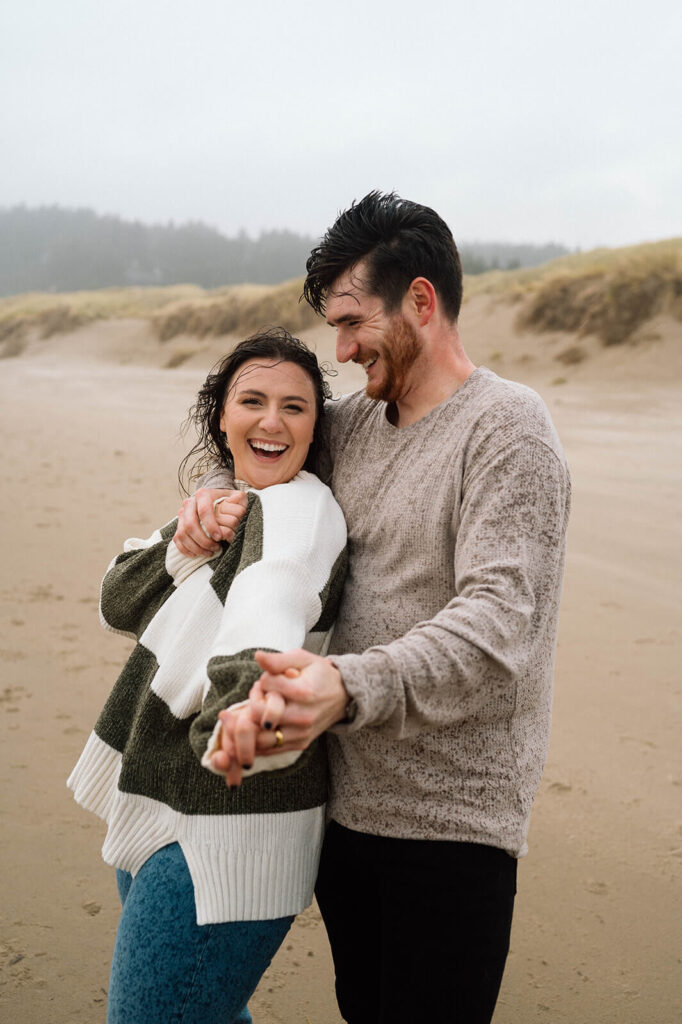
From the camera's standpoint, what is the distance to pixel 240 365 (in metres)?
2.05

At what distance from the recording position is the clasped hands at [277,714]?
1.23 meters

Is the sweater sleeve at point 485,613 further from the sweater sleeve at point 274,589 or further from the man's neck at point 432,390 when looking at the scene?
the man's neck at point 432,390

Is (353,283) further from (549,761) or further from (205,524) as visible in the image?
(549,761)

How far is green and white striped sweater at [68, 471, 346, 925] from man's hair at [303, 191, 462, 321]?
445mm

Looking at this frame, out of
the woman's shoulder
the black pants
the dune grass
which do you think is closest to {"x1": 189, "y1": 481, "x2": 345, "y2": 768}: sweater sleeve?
the woman's shoulder

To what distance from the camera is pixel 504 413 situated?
162 cm

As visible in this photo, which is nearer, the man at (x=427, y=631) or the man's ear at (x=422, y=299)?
the man at (x=427, y=631)

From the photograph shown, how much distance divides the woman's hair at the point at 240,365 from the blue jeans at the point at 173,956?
931 mm

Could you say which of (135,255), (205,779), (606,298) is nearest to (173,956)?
(205,779)

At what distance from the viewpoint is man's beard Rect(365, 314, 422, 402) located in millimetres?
1804

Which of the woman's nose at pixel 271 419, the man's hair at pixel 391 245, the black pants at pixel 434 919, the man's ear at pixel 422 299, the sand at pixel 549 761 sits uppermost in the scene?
the man's hair at pixel 391 245

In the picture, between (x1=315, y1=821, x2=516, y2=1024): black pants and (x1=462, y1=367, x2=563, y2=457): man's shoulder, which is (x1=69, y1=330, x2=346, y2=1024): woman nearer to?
(x1=315, y1=821, x2=516, y2=1024): black pants

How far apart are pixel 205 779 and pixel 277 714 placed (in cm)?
43

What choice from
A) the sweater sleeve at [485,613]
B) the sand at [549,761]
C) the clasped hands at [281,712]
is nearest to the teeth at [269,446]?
the sweater sleeve at [485,613]
